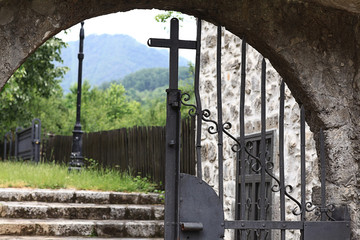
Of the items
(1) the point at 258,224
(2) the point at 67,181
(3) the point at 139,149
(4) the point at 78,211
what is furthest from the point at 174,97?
(3) the point at 139,149

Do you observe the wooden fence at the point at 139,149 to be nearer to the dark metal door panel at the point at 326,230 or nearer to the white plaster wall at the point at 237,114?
the white plaster wall at the point at 237,114

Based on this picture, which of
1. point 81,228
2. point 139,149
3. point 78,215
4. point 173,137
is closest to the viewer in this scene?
point 173,137

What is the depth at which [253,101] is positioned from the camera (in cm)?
611

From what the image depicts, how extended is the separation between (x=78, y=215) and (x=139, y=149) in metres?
3.24

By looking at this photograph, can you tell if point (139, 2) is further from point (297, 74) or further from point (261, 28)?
point (297, 74)

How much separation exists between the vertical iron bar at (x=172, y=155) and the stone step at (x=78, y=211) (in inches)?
173

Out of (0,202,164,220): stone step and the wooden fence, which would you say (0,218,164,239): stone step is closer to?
(0,202,164,220): stone step

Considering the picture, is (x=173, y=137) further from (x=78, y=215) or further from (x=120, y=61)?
(x=120, y=61)

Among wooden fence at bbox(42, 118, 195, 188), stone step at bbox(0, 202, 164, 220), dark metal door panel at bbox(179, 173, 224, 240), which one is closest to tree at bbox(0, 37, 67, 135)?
wooden fence at bbox(42, 118, 195, 188)

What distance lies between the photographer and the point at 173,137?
2771 mm

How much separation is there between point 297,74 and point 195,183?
0.86m

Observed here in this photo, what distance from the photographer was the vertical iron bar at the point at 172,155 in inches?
106

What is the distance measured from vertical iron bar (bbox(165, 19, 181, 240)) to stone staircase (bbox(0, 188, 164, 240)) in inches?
142

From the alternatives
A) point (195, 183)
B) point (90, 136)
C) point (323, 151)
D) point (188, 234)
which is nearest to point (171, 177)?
point (195, 183)
